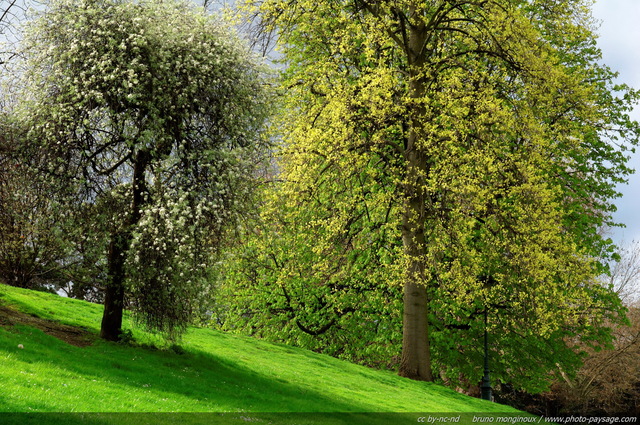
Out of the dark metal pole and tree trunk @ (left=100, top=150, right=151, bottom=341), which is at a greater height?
tree trunk @ (left=100, top=150, right=151, bottom=341)

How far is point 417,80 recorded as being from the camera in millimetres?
22906

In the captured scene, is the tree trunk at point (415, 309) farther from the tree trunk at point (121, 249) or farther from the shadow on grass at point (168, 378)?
the tree trunk at point (121, 249)

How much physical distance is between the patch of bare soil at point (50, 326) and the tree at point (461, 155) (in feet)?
29.0

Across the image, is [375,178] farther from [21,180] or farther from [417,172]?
[21,180]

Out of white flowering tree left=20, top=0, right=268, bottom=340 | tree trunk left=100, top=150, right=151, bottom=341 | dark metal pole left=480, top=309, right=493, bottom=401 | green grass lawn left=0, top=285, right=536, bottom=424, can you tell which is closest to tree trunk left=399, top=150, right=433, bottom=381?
green grass lawn left=0, top=285, right=536, bottom=424

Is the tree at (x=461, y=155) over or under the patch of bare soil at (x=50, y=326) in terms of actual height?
over

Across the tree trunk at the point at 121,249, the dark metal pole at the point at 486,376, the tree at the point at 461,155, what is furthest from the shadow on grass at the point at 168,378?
the dark metal pole at the point at 486,376

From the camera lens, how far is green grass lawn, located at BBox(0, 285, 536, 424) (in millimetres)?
11406

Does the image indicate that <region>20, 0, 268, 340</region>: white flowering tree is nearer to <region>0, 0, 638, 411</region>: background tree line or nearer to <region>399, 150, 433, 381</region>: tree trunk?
<region>0, 0, 638, 411</region>: background tree line

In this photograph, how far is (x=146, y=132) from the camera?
48.4 feet

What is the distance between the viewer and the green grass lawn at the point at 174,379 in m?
11.4

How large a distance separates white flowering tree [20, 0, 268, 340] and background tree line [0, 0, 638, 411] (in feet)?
0.21

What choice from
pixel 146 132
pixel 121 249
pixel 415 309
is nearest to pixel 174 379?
pixel 121 249

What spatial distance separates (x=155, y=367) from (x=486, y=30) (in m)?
17.0
